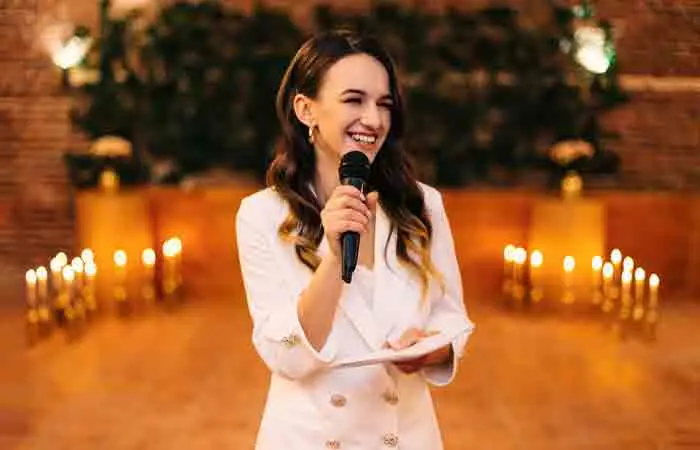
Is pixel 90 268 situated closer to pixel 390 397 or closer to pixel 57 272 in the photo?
pixel 57 272

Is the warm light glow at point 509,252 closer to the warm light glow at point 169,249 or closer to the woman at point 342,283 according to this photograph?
the warm light glow at point 169,249

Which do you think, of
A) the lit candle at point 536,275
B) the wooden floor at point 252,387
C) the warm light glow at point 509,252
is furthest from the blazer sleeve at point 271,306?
the warm light glow at point 509,252

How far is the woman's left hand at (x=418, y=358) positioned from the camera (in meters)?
1.52

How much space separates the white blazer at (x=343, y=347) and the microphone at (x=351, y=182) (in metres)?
0.12

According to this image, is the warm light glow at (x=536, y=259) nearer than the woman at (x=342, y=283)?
No

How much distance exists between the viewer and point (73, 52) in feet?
23.1

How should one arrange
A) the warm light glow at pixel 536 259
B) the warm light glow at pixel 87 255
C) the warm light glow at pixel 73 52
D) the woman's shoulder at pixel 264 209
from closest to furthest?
the woman's shoulder at pixel 264 209 → the warm light glow at pixel 87 255 → the warm light glow at pixel 536 259 → the warm light glow at pixel 73 52

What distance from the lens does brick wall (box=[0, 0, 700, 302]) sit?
25.6ft

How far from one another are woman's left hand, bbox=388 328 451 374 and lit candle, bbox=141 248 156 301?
5.30 metres

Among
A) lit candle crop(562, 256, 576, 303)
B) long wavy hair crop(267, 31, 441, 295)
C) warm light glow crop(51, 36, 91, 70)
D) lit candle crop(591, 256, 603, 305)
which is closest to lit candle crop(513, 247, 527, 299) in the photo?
lit candle crop(562, 256, 576, 303)

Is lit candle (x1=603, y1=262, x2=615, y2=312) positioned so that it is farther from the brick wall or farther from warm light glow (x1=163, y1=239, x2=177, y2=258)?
warm light glow (x1=163, y1=239, x2=177, y2=258)

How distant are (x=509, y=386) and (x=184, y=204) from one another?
2.82 metres

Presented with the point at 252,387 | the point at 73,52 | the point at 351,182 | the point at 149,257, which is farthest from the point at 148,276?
the point at 351,182

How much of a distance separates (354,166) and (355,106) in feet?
0.43
